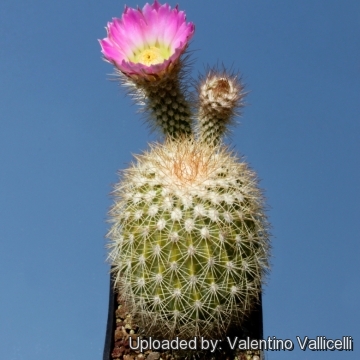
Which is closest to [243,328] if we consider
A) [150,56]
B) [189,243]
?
[189,243]

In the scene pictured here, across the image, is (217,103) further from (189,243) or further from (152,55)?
(189,243)

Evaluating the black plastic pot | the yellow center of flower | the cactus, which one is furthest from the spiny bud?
the black plastic pot

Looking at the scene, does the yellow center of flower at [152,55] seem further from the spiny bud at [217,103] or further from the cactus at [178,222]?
the spiny bud at [217,103]

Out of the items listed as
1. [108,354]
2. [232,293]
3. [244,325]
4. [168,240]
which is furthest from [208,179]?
[108,354]

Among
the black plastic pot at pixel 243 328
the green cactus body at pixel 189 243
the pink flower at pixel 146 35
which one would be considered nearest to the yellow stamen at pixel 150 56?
the pink flower at pixel 146 35

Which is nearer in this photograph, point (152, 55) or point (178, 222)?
point (178, 222)
